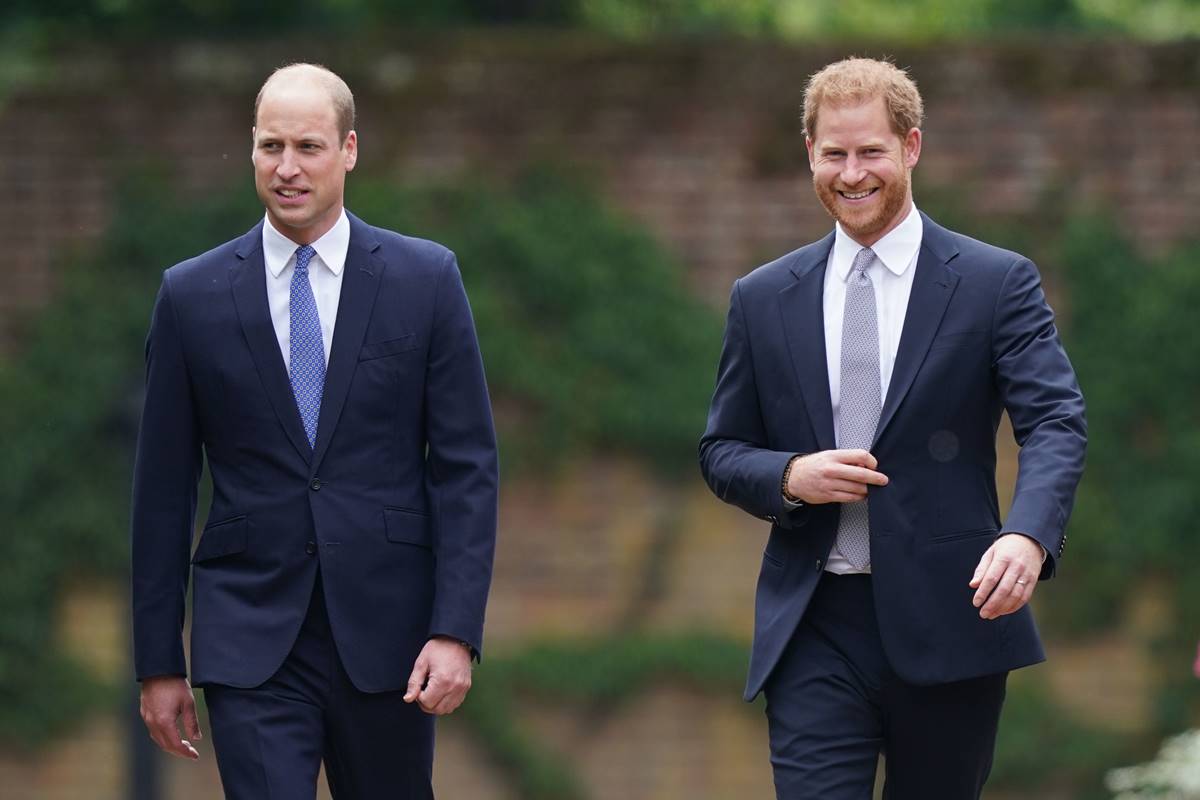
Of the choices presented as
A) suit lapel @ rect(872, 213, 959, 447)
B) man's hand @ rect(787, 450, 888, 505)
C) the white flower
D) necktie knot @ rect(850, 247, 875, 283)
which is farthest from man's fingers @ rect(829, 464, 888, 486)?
the white flower

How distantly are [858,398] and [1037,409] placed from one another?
392mm

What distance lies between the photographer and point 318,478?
167 inches

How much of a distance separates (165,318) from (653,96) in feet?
14.8

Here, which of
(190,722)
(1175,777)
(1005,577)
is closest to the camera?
(1005,577)

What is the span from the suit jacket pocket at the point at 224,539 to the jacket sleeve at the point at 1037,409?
1646mm

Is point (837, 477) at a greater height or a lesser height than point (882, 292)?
lesser

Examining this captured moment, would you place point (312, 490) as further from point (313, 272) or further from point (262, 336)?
point (313, 272)

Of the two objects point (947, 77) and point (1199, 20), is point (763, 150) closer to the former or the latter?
point (947, 77)

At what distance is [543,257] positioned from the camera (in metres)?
8.53

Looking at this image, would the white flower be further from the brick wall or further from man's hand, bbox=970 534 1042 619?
the brick wall

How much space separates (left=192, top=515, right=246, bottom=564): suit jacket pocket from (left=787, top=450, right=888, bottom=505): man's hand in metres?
1.22

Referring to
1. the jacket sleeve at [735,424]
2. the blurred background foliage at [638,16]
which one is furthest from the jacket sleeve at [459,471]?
the blurred background foliage at [638,16]

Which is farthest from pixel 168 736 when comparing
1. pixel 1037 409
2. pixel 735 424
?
pixel 1037 409

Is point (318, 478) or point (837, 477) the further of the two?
point (318, 478)
